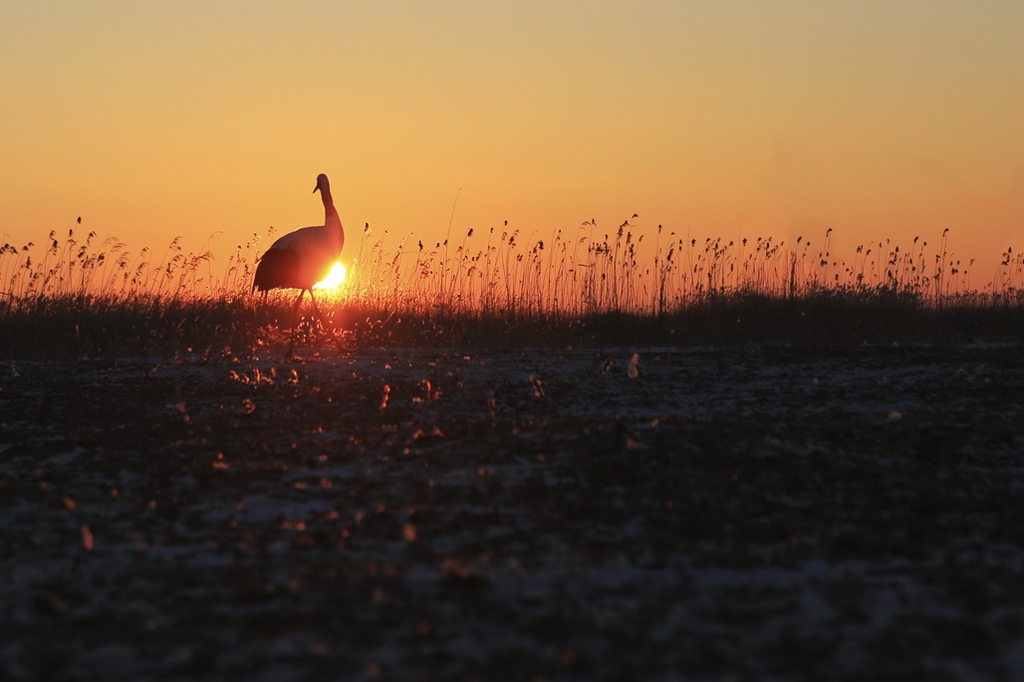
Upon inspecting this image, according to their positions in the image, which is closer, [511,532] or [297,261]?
[511,532]

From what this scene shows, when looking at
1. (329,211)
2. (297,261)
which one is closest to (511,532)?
(297,261)

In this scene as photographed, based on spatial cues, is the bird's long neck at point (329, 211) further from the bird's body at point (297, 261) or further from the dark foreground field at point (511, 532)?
the dark foreground field at point (511, 532)

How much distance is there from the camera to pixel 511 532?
164 inches

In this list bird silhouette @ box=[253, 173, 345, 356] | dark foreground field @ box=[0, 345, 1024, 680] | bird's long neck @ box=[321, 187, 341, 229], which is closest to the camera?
dark foreground field @ box=[0, 345, 1024, 680]

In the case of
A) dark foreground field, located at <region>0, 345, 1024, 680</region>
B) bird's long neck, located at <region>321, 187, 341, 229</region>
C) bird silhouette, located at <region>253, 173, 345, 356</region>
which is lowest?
dark foreground field, located at <region>0, 345, 1024, 680</region>

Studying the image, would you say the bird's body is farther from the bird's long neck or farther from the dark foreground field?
the dark foreground field

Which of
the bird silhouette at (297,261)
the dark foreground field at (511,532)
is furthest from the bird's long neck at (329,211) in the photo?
the dark foreground field at (511,532)

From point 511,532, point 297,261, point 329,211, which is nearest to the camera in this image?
point 511,532

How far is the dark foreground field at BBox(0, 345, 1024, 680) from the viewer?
293cm

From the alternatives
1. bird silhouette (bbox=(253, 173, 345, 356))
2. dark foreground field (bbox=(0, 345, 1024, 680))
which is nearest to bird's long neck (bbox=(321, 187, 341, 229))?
bird silhouette (bbox=(253, 173, 345, 356))

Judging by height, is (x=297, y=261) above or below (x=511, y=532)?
above

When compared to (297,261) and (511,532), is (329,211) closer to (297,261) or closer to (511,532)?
(297,261)

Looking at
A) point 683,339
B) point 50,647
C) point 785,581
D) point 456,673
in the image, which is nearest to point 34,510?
point 50,647

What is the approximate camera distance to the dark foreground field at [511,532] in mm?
2928
